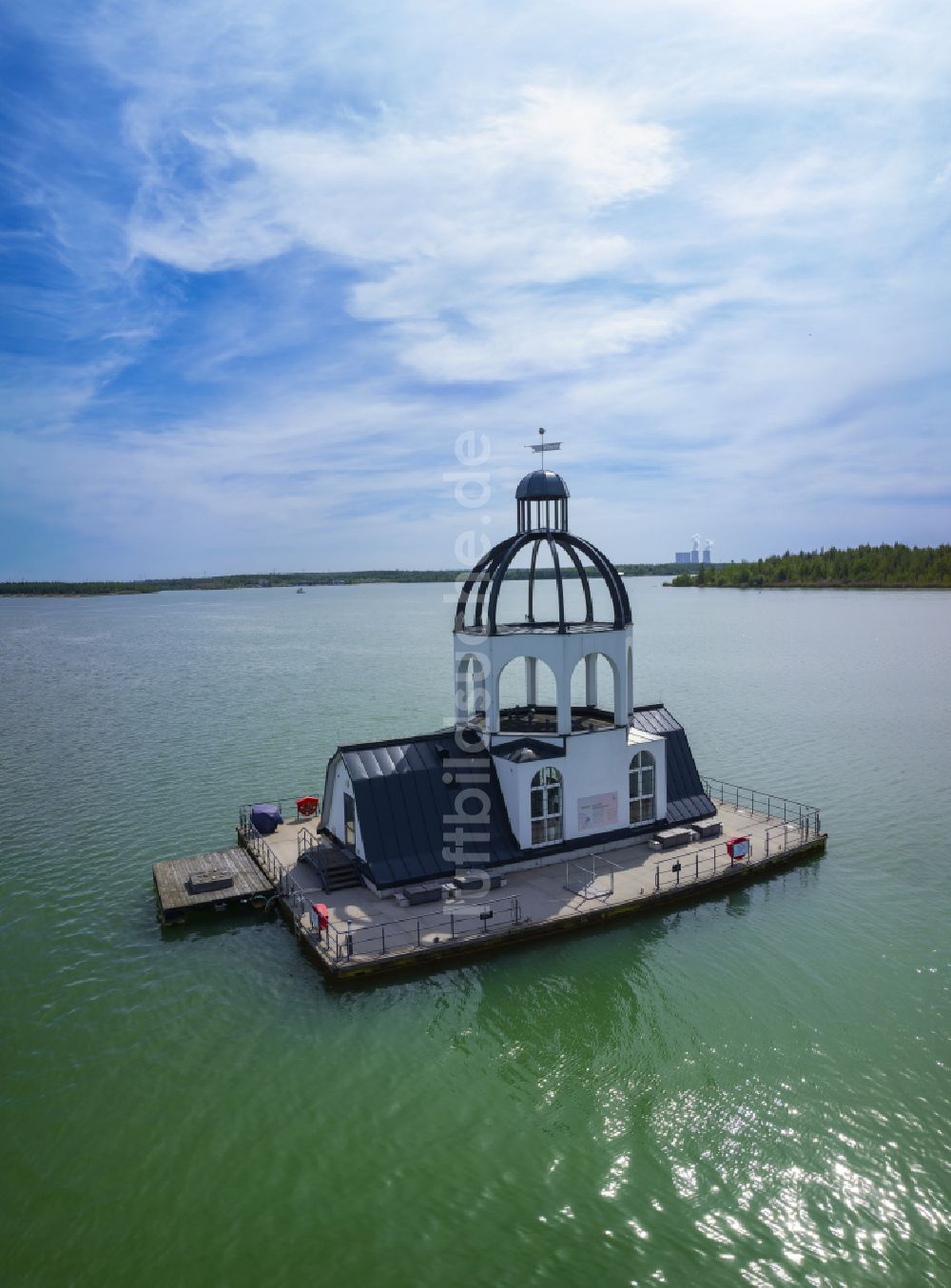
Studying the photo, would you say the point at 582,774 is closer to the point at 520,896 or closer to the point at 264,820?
the point at 520,896

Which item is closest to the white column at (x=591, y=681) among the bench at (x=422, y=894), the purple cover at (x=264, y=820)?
the bench at (x=422, y=894)

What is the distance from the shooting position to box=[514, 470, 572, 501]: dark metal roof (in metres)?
27.2

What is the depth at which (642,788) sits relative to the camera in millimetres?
27656

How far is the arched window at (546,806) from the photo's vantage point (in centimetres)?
2523

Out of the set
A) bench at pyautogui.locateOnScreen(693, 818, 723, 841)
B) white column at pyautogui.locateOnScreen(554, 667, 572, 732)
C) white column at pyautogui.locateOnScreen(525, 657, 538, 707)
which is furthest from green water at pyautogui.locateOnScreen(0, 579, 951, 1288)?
white column at pyautogui.locateOnScreen(525, 657, 538, 707)

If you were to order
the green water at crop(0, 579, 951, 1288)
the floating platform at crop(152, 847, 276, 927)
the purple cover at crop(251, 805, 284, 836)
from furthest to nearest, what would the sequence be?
the purple cover at crop(251, 805, 284, 836)
the floating platform at crop(152, 847, 276, 927)
the green water at crop(0, 579, 951, 1288)

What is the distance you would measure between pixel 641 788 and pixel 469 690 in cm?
711

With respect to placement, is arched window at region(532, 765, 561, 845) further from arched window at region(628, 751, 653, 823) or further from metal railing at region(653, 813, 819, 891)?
metal railing at region(653, 813, 819, 891)

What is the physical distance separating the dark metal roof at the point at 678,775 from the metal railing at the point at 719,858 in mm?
1806

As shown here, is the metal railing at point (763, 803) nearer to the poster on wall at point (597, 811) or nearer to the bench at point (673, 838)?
the bench at point (673, 838)

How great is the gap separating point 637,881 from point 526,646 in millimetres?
8323

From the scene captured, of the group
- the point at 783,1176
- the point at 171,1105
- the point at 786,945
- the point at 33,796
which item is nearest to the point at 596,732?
the point at 786,945

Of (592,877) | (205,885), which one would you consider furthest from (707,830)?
(205,885)

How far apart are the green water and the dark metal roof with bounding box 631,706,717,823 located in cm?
379
